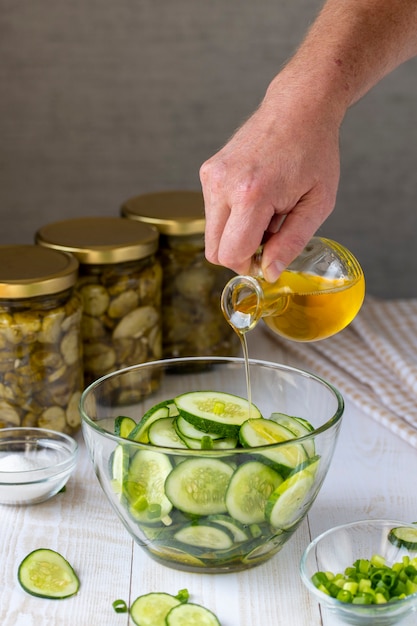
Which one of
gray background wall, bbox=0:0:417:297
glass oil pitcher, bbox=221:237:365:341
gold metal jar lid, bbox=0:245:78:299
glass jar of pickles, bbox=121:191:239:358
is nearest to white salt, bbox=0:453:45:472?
gold metal jar lid, bbox=0:245:78:299

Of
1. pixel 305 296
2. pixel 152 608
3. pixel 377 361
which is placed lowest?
pixel 377 361

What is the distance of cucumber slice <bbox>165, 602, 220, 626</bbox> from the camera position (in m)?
1.00

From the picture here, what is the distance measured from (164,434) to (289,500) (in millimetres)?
161

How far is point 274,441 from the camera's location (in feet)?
3.54

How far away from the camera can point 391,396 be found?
5.16 ft

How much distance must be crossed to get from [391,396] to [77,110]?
1.19 metres

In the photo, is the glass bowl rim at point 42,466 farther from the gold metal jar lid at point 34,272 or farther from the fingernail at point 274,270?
the fingernail at point 274,270

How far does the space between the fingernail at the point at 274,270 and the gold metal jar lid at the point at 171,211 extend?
18.6 inches

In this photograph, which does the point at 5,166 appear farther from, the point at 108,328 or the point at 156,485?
the point at 156,485

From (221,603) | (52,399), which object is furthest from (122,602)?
(52,399)

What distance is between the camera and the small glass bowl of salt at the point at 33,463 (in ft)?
4.11

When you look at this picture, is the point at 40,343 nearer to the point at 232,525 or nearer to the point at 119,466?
the point at 119,466

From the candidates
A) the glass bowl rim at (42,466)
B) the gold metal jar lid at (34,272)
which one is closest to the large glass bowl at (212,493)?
the glass bowl rim at (42,466)

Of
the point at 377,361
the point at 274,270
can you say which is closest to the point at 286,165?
the point at 274,270
